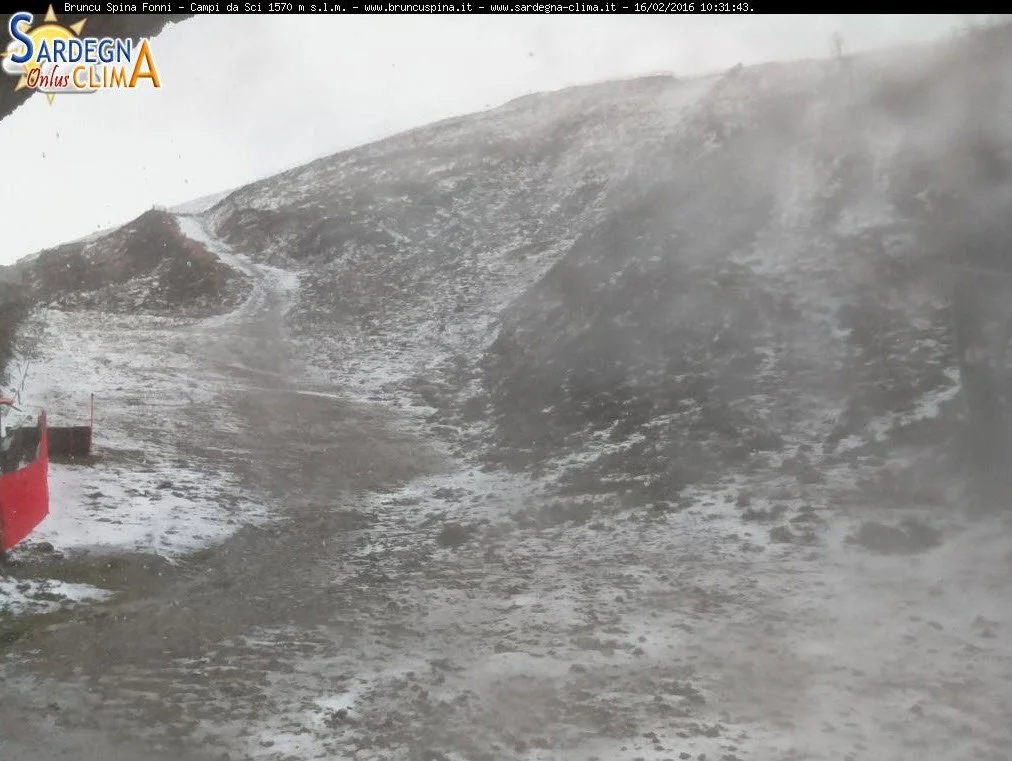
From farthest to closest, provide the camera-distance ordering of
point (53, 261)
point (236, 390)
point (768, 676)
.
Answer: point (53, 261) → point (236, 390) → point (768, 676)

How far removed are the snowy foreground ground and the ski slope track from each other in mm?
46

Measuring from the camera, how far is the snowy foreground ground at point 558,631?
715 cm

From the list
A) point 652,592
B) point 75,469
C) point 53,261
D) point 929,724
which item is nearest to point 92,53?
point 75,469

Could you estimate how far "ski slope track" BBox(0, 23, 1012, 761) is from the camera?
299 inches

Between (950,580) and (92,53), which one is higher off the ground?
(92,53)

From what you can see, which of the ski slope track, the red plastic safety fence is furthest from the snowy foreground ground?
the red plastic safety fence

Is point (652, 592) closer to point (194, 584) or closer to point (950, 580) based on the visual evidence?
point (950, 580)

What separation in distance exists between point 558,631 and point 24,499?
8.34 metres

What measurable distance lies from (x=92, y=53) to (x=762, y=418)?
13.8 m

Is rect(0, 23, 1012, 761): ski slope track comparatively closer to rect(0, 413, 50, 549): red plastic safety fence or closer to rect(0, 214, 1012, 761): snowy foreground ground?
rect(0, 214, 1012, 761): snowy foreground ground

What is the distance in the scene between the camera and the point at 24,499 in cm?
1145

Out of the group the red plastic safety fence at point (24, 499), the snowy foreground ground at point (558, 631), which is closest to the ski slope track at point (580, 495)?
the snowy foreground ground at point (558, 631)

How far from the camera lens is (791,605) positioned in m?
9.64

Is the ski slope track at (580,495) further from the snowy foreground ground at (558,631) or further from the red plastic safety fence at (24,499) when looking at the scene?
the red plastic safety fence at (24,499)
